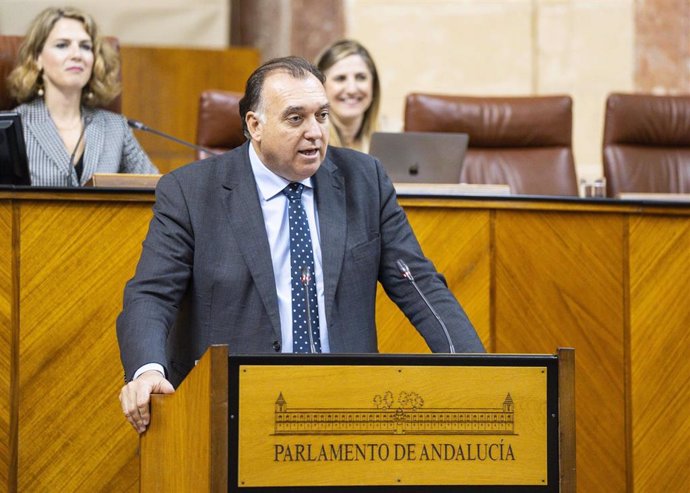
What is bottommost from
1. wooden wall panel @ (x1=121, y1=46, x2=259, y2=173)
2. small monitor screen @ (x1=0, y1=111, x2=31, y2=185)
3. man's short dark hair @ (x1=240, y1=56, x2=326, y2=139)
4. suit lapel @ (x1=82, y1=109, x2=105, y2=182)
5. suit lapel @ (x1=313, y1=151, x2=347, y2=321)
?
suit lapel @ (x1=313, y1=151, x2=347, y2=321)

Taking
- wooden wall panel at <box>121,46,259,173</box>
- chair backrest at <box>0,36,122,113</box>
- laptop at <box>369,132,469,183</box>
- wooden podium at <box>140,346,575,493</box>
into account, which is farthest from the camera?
wooden wall panel at <box>121,46,259,173</box>

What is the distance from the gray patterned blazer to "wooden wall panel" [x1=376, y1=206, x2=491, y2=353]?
48.2 inches

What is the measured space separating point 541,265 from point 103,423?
129 cm

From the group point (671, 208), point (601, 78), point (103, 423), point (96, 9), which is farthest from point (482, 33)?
point (103, 423)

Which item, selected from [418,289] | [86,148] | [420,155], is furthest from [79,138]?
[418,289]

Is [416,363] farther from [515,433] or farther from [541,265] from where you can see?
[541,265]

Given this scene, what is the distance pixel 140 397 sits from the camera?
6.75 feet

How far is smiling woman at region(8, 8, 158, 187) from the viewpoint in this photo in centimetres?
387

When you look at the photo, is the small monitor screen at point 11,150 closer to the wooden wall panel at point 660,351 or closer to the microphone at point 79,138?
the microphone at point 79,138

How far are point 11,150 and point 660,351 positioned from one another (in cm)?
191

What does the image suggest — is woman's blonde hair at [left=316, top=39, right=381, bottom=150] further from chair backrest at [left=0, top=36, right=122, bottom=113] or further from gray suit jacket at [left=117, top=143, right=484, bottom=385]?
gray suit jacket at [left=117, top=143, right=484, bottom=385]

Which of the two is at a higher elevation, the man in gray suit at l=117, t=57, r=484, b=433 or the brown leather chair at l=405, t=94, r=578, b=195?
the brown leather chair at l=405, t=94, r=578, b=195

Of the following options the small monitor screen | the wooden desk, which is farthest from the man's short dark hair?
the small monitor screen

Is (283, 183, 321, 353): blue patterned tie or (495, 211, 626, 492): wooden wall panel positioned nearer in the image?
(283, 183, 321, 353): blue patterned tie
